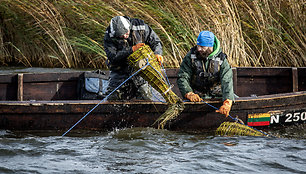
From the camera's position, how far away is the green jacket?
605cm

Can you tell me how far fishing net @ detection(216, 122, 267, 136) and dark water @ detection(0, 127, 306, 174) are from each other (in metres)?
0.14

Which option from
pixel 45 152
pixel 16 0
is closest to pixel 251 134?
pixel 45 152

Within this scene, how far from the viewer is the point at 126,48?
618 cm

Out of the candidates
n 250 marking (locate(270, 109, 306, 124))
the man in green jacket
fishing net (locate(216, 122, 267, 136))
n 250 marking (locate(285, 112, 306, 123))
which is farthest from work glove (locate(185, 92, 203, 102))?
n 250 marking (locate(285, 112, 306, 123))

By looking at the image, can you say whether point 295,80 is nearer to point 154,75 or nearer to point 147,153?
point 154,75

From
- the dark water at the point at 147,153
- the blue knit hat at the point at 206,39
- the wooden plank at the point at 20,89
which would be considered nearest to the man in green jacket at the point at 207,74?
the blue knit hat at the point at 206,39

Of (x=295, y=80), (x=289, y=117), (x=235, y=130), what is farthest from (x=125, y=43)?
(x=295, y=80)

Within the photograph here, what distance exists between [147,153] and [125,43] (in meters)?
1.86

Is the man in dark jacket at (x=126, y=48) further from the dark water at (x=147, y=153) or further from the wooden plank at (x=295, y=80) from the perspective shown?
the wooden plank at (x=295, y=80)

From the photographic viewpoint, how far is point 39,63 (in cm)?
1142

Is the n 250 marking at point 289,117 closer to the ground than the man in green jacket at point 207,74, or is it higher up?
closer to the ground

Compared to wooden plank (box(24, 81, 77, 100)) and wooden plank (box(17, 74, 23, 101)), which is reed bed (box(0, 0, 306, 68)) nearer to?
wooden plank (box(24, 81, 77, 100))

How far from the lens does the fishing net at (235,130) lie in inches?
239

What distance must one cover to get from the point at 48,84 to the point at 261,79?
4147mm
